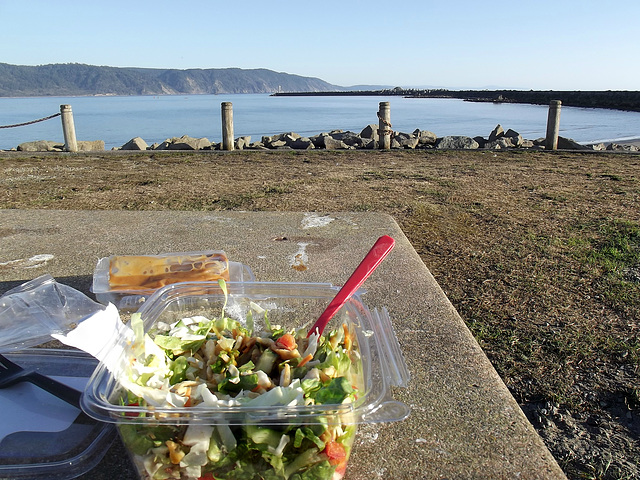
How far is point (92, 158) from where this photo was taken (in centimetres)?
982

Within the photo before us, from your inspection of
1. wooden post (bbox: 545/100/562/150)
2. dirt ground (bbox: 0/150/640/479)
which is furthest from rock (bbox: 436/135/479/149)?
wooden post (bbox: 545/100/562/150)

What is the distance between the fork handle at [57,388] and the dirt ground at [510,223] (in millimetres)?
1486

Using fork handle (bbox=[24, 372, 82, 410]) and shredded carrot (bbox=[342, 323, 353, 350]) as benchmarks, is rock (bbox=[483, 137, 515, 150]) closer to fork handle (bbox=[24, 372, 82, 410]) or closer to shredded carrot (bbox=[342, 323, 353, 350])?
shredded carrot (bbox=[342, 323, 353, 350])

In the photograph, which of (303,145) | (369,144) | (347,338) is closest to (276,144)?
(303,145)

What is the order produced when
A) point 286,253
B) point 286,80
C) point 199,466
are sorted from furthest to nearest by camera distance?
point 286,80 < point 286,253 < point 199,466

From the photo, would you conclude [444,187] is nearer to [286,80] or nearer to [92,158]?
[92,158]

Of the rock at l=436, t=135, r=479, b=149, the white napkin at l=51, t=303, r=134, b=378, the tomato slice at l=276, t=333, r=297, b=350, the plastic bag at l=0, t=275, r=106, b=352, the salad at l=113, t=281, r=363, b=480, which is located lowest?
the rock at l=436, t=135, r=479, b=149

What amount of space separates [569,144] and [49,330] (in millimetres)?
12318

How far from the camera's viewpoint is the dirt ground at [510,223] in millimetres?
2227

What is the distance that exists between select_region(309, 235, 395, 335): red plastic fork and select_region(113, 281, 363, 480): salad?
18 cm

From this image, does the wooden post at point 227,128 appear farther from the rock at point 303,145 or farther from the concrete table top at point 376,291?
the concrete table top at point 376,291

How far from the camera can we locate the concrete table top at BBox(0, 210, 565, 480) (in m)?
1.18

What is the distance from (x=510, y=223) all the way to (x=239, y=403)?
4.41 meters

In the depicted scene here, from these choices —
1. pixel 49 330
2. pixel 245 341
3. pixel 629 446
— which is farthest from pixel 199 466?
pixel 629 446
